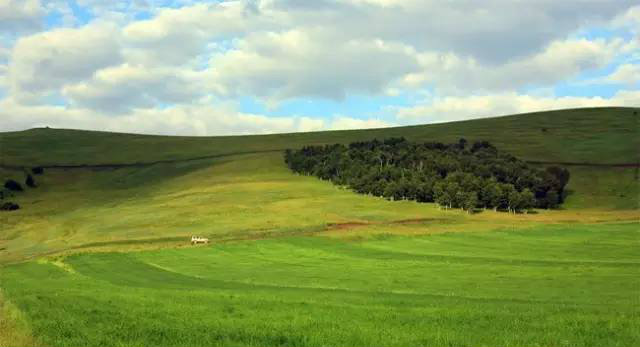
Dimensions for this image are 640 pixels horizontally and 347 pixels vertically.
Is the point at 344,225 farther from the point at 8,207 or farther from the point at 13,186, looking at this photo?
the point at 13,186

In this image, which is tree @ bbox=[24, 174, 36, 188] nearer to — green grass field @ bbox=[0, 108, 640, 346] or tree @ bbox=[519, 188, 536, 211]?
green grass field @ bbox=[0, 108, 640, 346]

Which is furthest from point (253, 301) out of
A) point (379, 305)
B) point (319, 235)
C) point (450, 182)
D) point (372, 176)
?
point (372, 176)

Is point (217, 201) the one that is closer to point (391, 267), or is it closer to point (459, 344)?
point (391, 267)

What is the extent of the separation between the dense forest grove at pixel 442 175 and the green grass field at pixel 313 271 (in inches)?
178

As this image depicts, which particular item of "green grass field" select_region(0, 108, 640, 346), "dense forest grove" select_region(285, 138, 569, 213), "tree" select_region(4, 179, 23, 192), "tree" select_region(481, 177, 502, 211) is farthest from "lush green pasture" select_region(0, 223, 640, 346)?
"tree" select_region(4, 179, 23, 192)

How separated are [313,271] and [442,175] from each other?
9641 cm

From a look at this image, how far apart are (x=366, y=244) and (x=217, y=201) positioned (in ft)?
213

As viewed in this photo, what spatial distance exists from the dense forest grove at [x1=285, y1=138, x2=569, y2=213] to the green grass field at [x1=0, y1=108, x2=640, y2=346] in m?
4.53

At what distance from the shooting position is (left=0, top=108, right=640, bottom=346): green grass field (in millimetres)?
23078

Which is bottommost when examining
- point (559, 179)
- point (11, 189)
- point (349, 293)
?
point (349, 293)

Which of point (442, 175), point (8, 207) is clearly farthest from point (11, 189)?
point (442, 175)

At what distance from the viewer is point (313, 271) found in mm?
55094

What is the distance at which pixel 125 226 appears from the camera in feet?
361

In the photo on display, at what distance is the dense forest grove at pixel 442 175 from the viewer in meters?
126
